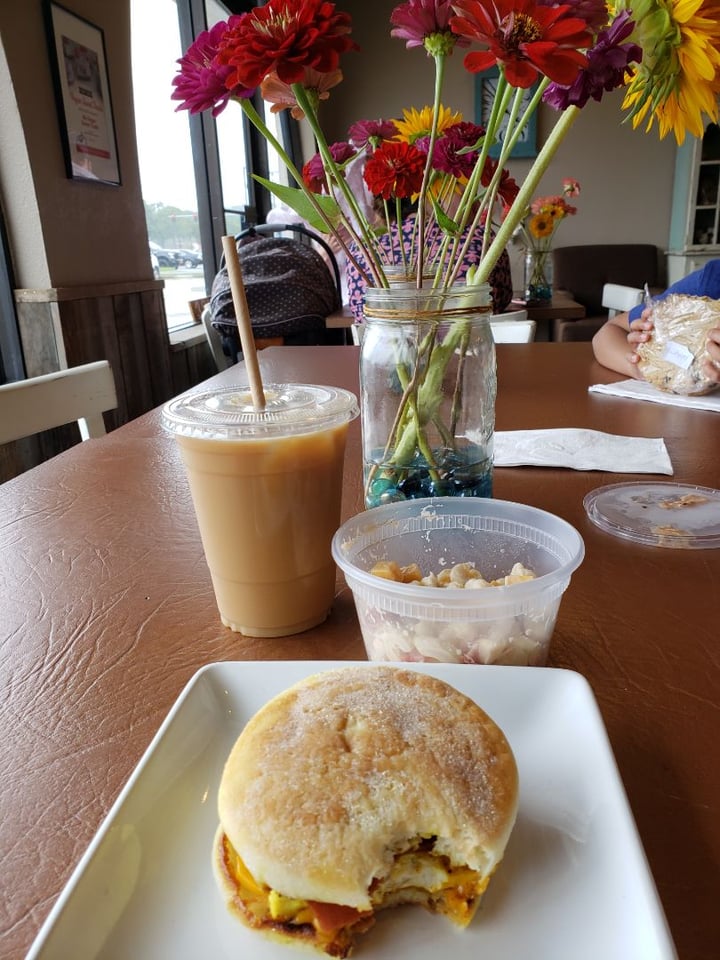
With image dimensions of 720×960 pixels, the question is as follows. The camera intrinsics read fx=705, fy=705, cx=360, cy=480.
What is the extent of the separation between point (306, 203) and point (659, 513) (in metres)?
0.46

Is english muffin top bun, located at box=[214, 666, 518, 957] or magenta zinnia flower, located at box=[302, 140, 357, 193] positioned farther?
magenta zinnia flower, located at box=[302, 140, 357, 193]

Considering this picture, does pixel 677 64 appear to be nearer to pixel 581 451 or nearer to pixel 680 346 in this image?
pixel 581 451

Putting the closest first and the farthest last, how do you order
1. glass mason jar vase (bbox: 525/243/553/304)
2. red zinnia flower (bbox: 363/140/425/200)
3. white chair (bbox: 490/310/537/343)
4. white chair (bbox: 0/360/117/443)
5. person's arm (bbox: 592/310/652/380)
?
red zinnia flower (bbox: 363/140/425/200) < white chair (bbox: 0/360/117/443) < person's arm (bbox: 592/310/652/380) < white chair (bbox: 490/310/537/343) < glass mason jar vase (bbox: 525/243/553/304)

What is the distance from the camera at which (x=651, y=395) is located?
48.7 inches

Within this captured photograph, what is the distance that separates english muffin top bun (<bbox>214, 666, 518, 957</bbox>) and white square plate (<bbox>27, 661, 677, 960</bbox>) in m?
0.01

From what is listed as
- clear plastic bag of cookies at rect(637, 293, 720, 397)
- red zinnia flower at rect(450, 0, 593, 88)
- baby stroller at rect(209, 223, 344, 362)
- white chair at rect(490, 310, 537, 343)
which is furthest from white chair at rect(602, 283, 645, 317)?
red zinnia flower at rect(450, 0, 593, 88)

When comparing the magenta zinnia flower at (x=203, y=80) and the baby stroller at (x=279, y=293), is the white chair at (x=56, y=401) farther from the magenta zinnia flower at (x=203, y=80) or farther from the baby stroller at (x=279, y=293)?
the baby stroller at (x=279, y=293)

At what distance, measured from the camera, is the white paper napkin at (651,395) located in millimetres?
1171

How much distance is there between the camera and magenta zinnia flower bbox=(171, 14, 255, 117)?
1.65 feet

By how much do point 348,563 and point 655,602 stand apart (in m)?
0.27

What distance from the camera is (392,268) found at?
779mm

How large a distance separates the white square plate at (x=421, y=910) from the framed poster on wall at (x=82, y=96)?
2.39 meters

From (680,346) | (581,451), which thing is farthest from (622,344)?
(581,451)

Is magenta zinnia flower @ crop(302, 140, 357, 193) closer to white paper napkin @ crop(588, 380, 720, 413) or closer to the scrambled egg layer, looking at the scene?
the scrambled egg layer
